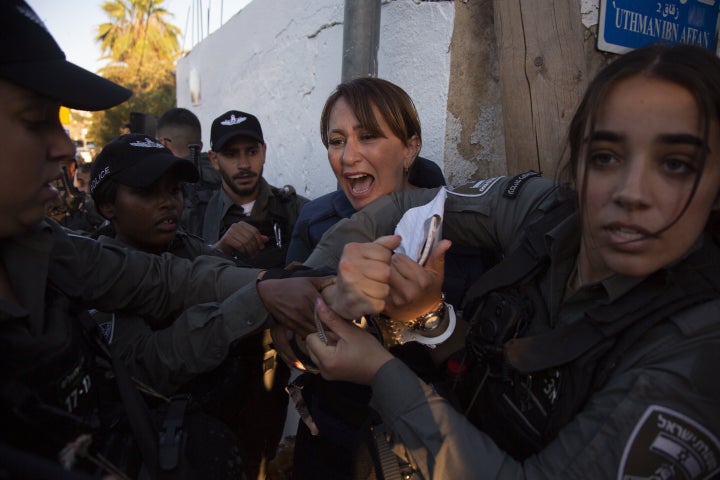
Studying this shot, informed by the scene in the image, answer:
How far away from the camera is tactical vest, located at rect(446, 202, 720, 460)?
2.92 feet

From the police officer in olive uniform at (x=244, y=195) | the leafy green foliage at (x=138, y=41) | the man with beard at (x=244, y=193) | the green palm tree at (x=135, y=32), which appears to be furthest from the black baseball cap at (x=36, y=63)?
the green palm tree at (x=135, y=32)

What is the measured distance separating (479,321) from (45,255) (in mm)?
1064

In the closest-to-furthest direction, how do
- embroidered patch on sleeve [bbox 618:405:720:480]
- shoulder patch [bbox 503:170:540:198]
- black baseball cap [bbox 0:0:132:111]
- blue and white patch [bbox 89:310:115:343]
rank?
embroidered patch on sleeve [bbox 618:405:720:480] → black baseball cap [bbox 0:0:132:111] → shoulder patch [bbox 503:170:540:198] → blue and white patch [bbox 89:310:115:343]

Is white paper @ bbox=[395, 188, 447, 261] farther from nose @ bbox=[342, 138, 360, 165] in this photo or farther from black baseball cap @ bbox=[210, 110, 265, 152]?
black baseball cap @ bbox=[210, 110, 265, 152]

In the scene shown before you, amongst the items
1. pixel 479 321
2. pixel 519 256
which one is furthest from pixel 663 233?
pixel 479 321

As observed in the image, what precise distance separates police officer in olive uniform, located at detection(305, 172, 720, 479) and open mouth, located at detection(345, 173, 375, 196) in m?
0.64

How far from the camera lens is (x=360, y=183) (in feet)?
6.18

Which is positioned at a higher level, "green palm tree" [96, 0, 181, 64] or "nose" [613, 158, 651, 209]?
"green palm tree" [96, 0, 181, 64]

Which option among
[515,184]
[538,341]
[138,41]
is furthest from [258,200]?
[138,41]

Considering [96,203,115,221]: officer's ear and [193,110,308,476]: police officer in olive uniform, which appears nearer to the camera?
[96,203,115,221]: officer's ear

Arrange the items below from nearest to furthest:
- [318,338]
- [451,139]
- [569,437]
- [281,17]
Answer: [569,437] → [318,338] → [451,139] → [281,17]

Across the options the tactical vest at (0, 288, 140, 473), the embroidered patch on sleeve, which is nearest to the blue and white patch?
the tactical vest at (0, 288, 140, 473)

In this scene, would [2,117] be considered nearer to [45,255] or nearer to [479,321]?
[45,255]

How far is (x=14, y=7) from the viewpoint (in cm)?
90
